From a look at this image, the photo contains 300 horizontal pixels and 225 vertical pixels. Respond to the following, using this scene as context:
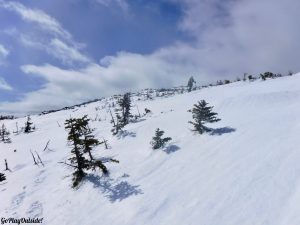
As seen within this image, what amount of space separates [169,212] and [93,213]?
5.39 metres

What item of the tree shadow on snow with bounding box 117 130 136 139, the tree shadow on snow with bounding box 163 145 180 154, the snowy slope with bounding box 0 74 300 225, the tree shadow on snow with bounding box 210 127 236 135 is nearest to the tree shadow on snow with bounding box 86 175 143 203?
the snowy slope with bounding box 0 74 300 225

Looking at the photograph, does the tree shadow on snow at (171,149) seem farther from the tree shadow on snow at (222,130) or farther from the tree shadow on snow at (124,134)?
the tree shadow on snow at (124,134)

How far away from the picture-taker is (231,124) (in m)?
30.0

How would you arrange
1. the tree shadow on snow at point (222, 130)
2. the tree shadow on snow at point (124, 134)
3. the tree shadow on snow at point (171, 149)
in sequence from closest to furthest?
1. the tree shadow on snow at point (171, 149)
2. the tree shadow on snow at point (222, 130)
3. the tree shadow on snow at point (124, 134)

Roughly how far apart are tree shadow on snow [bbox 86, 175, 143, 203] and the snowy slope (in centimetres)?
8

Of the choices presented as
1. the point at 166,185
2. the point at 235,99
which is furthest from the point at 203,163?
the point at 235,99

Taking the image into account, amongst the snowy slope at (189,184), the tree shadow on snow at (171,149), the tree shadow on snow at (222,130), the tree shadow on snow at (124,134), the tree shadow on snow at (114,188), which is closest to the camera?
the snowy slope at (189,184)

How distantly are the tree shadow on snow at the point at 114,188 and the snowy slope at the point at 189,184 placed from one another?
0.08 m

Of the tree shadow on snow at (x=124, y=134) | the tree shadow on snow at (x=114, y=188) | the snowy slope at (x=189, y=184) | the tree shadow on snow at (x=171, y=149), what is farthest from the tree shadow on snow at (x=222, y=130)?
the tree shadow on snow at (x=124, y=134)

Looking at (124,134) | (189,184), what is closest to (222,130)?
(189,184)

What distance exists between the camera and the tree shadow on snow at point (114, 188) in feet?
69.0

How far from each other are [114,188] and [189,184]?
588 centimetres

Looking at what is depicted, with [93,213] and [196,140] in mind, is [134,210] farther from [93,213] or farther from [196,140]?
[196,140]

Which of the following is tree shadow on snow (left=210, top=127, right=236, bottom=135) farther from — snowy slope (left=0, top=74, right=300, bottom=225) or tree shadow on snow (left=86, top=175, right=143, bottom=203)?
tree shadow on snow (left=86, top=175, right=143, bottom=203)
